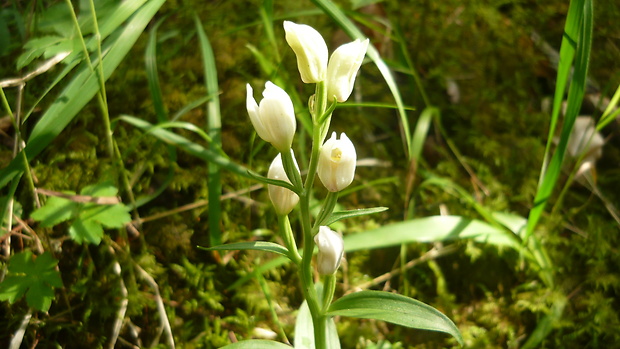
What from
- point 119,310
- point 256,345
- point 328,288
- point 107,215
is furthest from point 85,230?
point 328,288

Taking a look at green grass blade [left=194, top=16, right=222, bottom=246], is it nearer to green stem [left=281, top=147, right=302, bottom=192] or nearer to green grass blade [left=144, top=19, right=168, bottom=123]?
green grass blade [left=144, top=19, right=168, bottom=123]

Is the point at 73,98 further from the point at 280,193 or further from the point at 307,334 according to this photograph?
the point at 307,334

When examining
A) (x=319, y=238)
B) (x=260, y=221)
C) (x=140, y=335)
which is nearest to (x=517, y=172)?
(x=260, y=221)

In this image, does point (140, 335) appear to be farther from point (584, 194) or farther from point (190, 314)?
point (584, 194)

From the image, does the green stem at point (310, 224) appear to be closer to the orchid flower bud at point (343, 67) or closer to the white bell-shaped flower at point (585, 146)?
the orchid flower bud at point (343, 67)

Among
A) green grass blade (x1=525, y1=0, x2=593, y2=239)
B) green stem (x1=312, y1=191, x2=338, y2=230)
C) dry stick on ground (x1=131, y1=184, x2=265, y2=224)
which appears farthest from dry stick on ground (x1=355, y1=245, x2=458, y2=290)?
green stem (x1=312, y1=191, x2=338, y2=230)
